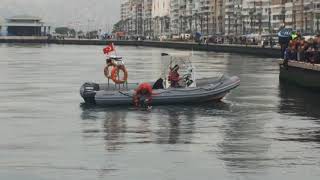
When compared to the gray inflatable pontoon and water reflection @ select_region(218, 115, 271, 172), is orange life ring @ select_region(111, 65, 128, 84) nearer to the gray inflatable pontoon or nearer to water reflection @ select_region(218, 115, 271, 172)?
the gray inflatable pontoon

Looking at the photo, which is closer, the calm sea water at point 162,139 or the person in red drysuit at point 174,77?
the calm sea water at point 162,139

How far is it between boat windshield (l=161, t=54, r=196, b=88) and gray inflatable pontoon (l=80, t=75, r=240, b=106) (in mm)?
721

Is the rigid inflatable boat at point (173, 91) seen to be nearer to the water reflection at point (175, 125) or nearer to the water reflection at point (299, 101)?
the water reflection at point (175, 125)

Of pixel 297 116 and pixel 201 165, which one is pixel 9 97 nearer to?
pixel 297 116

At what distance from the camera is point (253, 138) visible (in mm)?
28406

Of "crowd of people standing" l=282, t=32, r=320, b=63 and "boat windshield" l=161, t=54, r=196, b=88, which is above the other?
"crowd of people standing" l=282, t=32, r=320, b=63

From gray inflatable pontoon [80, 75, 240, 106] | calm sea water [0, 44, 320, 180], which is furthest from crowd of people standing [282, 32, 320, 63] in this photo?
gray inflatable pontoon [80, 75, 240, 106]

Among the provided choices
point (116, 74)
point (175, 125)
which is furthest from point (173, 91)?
point (175, 125)

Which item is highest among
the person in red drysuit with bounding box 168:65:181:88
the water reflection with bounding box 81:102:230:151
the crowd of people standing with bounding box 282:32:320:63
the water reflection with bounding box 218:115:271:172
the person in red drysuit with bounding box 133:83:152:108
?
the crowd of people standing with bounding box 282:32:320:63

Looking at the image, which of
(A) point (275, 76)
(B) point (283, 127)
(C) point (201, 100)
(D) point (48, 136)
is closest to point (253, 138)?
(B) point (283, 127)

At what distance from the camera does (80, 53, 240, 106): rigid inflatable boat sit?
38438 mm

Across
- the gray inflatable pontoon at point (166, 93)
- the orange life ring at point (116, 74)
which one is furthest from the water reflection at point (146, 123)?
the orange life ring at point (116, 74)

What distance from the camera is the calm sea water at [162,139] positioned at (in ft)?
72.2

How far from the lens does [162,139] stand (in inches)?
1107
